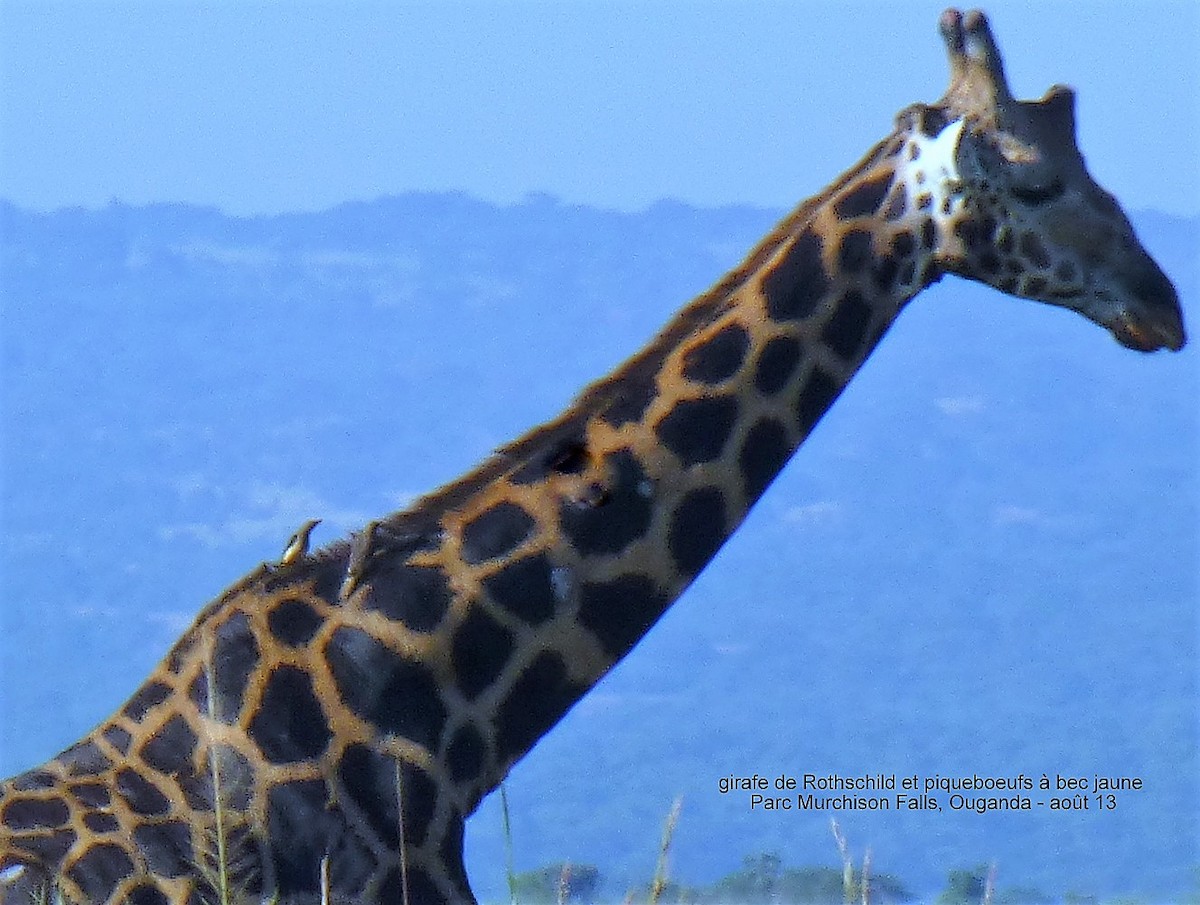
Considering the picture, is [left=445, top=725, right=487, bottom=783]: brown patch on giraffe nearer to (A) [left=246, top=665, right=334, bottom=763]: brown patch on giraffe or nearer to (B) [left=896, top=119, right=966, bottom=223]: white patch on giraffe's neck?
(A) [left=246, top=665, right=334, bottom=763]: brown patch on giraffe

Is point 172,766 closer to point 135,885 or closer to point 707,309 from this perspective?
point 135,885

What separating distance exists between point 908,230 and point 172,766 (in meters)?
2.09

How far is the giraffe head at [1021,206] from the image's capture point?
4633mm

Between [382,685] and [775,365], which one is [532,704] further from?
[775,365]

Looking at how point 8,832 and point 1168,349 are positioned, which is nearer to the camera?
point 8,832

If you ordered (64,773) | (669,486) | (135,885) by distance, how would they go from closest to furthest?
(135,885), (64,773), (669,486)

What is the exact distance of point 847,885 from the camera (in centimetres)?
369

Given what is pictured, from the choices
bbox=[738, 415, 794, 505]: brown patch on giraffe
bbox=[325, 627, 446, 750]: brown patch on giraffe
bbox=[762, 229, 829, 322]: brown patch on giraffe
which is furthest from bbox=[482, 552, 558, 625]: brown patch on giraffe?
bbox=[762, 229, 829, 322]: brown patch on giraffe

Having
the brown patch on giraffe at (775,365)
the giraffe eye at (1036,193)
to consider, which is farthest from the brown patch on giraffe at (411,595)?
the giraffe eye at (1036,193)

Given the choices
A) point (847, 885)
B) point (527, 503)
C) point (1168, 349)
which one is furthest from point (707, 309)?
point (847, 885)

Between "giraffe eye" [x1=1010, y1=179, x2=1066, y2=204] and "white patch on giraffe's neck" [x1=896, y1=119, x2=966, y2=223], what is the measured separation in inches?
5.9

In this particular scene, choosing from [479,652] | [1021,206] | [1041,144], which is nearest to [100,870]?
[479,652]

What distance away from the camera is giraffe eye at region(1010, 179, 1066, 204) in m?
4.65

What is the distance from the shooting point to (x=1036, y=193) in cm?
466
